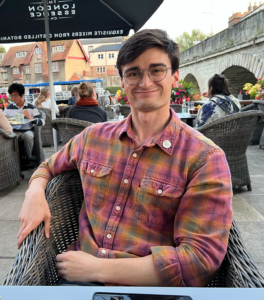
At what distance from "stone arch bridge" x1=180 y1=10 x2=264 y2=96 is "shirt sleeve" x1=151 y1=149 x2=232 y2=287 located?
1106 centimetres

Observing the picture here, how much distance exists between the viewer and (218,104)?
3469mm

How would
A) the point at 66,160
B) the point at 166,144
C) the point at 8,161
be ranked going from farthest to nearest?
1. the point at 8,161
2. the point at 66,160
3. the point at 166,144

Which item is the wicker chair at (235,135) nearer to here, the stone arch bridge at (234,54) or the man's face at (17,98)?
the man's face at (17,98)

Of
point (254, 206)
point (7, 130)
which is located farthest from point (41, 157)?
point (254, 206)

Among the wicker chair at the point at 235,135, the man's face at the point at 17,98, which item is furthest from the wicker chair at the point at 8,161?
the wicker chair at the point at 235,135

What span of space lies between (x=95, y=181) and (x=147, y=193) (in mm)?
262

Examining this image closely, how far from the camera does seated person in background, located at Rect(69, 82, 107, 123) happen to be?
393 cm

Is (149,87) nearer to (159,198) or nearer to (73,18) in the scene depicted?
(159,198)

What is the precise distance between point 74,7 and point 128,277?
13.7 feet

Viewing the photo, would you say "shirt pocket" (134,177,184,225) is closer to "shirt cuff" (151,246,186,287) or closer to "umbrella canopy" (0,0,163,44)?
"shirt cuff" (151,246,186,287)

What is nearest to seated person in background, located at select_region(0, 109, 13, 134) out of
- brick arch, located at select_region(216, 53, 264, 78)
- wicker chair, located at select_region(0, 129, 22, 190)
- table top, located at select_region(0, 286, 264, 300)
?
wicker chair, located at select_region(0, 129, 22, 190)

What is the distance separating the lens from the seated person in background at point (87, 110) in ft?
12.9

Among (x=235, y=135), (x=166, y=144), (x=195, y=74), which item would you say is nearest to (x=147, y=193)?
(x=166, y=144)

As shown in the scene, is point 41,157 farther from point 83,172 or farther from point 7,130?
point 83,172
